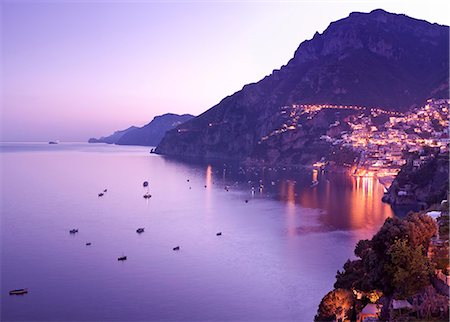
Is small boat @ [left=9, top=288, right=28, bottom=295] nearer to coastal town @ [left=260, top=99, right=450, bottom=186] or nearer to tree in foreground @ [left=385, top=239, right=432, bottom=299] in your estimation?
tree in foreground @ [left=385, top=239, right=432, bottom=299]

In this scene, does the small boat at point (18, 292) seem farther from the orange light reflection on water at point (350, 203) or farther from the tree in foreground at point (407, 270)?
the orange light reflection on water at point (350, 203)

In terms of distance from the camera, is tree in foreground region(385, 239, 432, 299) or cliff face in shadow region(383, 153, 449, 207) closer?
tree in foreground region(385, 239, 432, 299)

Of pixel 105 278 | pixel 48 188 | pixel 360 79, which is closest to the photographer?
pixel 105 278

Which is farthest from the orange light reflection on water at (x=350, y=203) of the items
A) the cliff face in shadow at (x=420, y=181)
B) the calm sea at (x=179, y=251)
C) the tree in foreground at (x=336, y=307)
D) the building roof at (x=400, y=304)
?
the building roof at (x=400, y=304)

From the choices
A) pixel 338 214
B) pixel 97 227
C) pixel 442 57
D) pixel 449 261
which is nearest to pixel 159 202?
pixel 97 227

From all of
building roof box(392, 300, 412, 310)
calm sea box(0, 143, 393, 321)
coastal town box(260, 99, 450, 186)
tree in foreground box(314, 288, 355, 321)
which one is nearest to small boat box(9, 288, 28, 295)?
calm sea box(0, 143, 393, 321)

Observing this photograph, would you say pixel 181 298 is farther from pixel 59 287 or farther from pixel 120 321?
pixel 59 287

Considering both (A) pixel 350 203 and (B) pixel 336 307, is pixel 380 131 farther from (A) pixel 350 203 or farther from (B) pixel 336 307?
(B) pixel 336 307

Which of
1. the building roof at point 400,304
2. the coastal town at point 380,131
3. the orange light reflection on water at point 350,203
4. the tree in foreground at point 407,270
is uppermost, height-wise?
the coastal town at point 380,131
